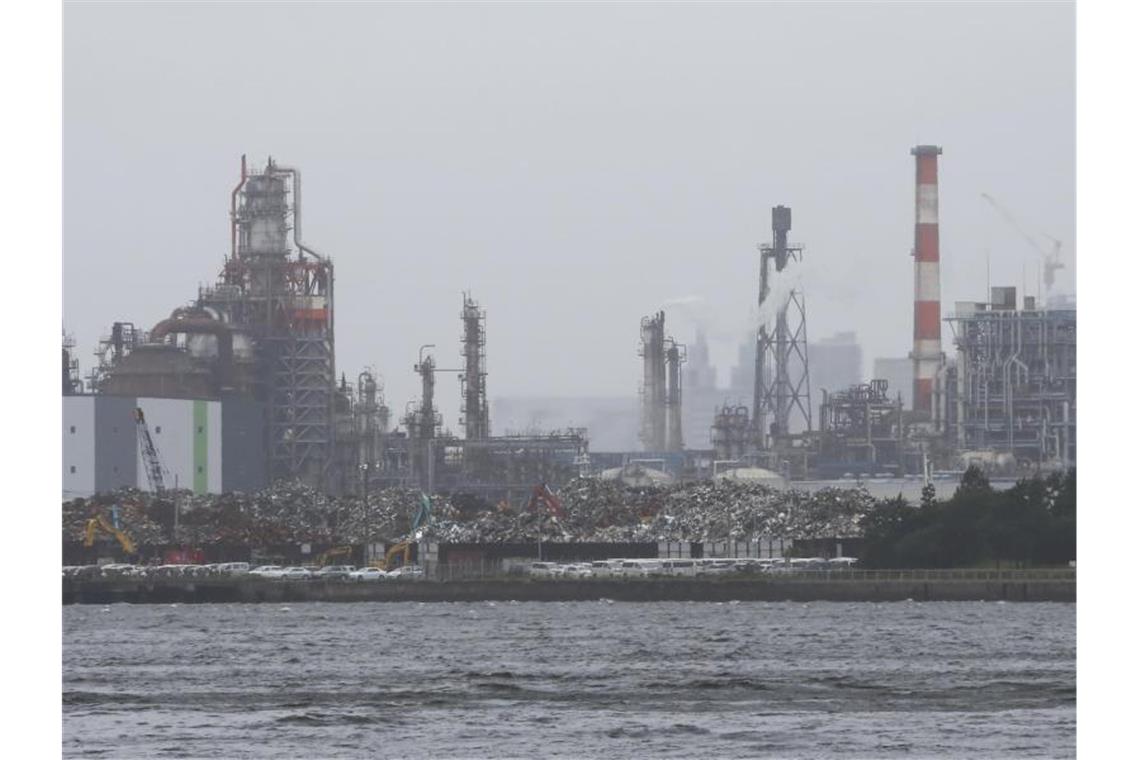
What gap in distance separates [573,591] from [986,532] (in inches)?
403

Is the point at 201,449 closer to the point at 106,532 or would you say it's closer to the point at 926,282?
the point at 106,532

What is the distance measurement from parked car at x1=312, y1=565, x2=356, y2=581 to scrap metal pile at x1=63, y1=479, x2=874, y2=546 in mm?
4947

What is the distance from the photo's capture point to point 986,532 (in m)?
64.1

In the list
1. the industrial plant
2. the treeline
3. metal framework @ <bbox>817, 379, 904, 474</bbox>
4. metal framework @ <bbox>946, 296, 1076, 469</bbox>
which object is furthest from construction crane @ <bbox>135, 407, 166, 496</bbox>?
metal framework @ <bbox>946, 296, 1076, 469</bbox>

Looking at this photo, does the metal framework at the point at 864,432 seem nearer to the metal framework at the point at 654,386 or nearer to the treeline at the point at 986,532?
the metal framework at the point at 654,386

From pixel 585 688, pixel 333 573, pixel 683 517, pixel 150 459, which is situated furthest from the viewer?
pixel 150 459

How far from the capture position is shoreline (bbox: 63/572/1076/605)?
60031 millimetres

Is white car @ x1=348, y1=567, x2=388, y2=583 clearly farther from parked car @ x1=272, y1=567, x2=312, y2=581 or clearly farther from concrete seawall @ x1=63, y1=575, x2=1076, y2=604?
parked car @ x1=272, y1=567, x2=312, y2=581

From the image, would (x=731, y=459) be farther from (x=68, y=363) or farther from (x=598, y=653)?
(x=598, y=653)

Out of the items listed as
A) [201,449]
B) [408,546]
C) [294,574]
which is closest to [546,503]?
[408,546]

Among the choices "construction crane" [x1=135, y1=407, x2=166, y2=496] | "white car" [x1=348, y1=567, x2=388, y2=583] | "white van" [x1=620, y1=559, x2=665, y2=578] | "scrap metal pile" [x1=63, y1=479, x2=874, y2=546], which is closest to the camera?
"white van" [x1=620, y1=559, x2=665, y2=578]

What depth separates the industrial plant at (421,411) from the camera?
300 ft

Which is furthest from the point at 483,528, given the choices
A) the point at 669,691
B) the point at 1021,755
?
the point at 1021,755

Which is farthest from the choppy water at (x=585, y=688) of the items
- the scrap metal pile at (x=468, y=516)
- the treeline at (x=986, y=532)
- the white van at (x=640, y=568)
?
the scrap metal pile at (x=468, y=516)
